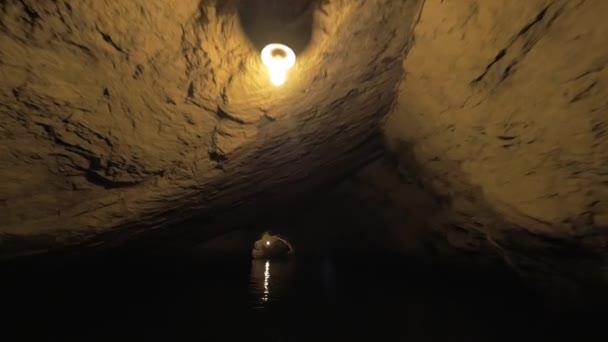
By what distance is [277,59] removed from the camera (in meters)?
2.23

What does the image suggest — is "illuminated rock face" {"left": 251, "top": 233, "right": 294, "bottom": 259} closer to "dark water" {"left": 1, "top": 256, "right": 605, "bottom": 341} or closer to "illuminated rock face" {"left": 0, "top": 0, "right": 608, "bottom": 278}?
"dark water" {"left": 1, "top": 256, "right": 605, "bottom": 341}

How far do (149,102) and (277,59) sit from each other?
1.00m

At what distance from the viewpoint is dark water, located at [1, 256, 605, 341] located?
3217 mm

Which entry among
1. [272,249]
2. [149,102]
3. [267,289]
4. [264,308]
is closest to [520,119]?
[149,102]

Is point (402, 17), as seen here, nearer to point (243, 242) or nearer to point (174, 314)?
point (174, 314)

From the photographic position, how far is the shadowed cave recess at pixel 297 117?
1.84 m

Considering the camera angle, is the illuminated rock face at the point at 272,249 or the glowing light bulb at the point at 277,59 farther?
the illuminated rock face at the point at 272,249

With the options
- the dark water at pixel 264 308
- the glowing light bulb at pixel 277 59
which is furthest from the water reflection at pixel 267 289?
the glowing light bulb at pixel 277 59

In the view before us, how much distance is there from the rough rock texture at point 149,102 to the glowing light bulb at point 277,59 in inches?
6.1

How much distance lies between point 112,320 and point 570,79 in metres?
5.03

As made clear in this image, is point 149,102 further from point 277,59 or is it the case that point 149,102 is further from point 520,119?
point 520,119

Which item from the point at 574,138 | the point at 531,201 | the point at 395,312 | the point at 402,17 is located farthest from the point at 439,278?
→ the point at 402,17

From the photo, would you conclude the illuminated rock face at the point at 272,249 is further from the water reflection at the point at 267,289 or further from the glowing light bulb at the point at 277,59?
the glowing light bulb at the point at 277,59

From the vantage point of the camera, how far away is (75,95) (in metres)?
1.95
